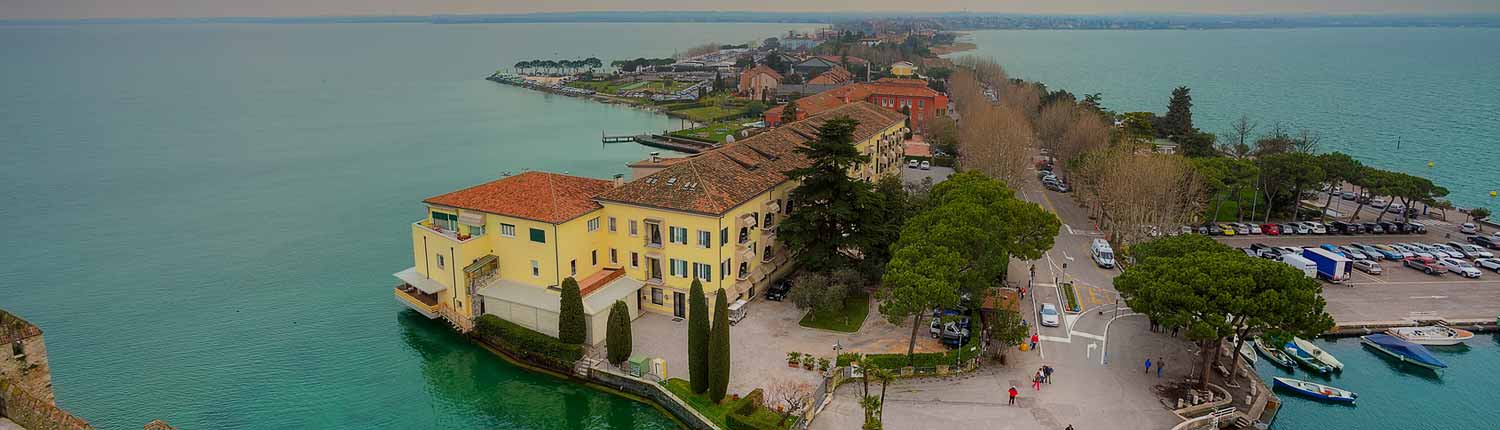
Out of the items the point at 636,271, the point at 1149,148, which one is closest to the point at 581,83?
the point at 1149,148

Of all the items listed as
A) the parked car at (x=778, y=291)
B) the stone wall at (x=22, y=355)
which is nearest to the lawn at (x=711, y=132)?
the parked car at (x=778, y=291)

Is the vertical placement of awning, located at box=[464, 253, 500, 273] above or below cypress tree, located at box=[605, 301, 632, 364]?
above

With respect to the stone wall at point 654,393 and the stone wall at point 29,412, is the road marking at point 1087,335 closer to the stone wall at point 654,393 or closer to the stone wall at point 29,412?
the stone wall at point 654,393

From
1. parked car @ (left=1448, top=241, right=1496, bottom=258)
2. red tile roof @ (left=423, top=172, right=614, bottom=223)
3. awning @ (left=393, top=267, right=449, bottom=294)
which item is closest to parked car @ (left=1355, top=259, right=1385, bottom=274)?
parked car @ (left=1448, top=241, right=1496, bottom=258)

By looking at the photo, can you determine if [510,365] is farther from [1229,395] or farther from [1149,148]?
[1149,148]

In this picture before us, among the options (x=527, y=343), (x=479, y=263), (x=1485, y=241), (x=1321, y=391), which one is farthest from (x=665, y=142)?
(x=1321, y=391)

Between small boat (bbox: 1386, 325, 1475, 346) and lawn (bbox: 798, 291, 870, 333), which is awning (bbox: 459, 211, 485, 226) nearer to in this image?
lawn (bbox: 798, 291, 870, 333)

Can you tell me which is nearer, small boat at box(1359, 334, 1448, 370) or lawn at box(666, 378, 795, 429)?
lawn at box(666, 378, 795, 429)
